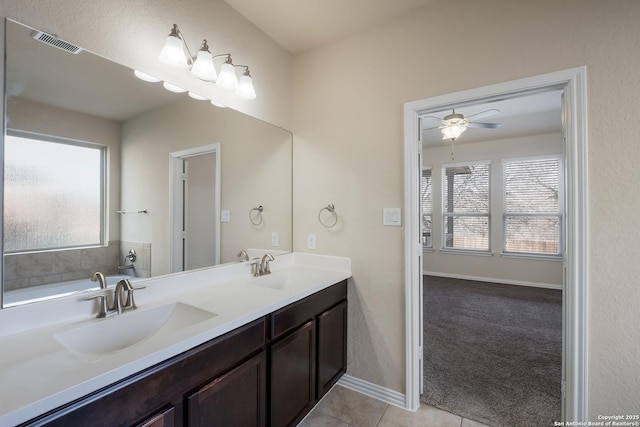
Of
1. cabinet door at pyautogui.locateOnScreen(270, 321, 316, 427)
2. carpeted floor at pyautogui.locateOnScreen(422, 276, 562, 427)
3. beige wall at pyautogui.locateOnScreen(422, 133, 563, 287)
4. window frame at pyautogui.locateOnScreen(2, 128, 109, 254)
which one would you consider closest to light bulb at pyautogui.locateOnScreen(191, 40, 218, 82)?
window frame at pyautogui.locateOnScreen(2, 128, 109, 254)

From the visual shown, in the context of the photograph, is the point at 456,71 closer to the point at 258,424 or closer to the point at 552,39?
the point at 552,39

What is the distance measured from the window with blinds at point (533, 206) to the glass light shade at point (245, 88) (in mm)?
4759

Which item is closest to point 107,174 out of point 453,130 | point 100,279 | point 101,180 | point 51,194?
point 101,180

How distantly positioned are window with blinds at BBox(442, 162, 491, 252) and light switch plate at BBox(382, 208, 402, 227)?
13.3ft

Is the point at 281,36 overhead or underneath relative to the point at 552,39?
overhead

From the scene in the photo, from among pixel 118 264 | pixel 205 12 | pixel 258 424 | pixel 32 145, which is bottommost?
pixel 258 424

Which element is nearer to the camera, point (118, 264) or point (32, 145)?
point (32, 145)

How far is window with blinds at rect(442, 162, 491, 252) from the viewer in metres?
5.15

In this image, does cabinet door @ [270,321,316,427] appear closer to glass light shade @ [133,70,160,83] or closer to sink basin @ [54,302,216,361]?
sink basin @ [54,302,216,361]

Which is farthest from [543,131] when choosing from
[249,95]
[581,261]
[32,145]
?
[32,145]

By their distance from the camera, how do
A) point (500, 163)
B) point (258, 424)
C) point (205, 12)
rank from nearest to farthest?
point (258, 424), point (205, 12), point (500, 163)

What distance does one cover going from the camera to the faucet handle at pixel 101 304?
1183 millimetres

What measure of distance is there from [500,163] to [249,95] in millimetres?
4745

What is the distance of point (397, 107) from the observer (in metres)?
1.91
